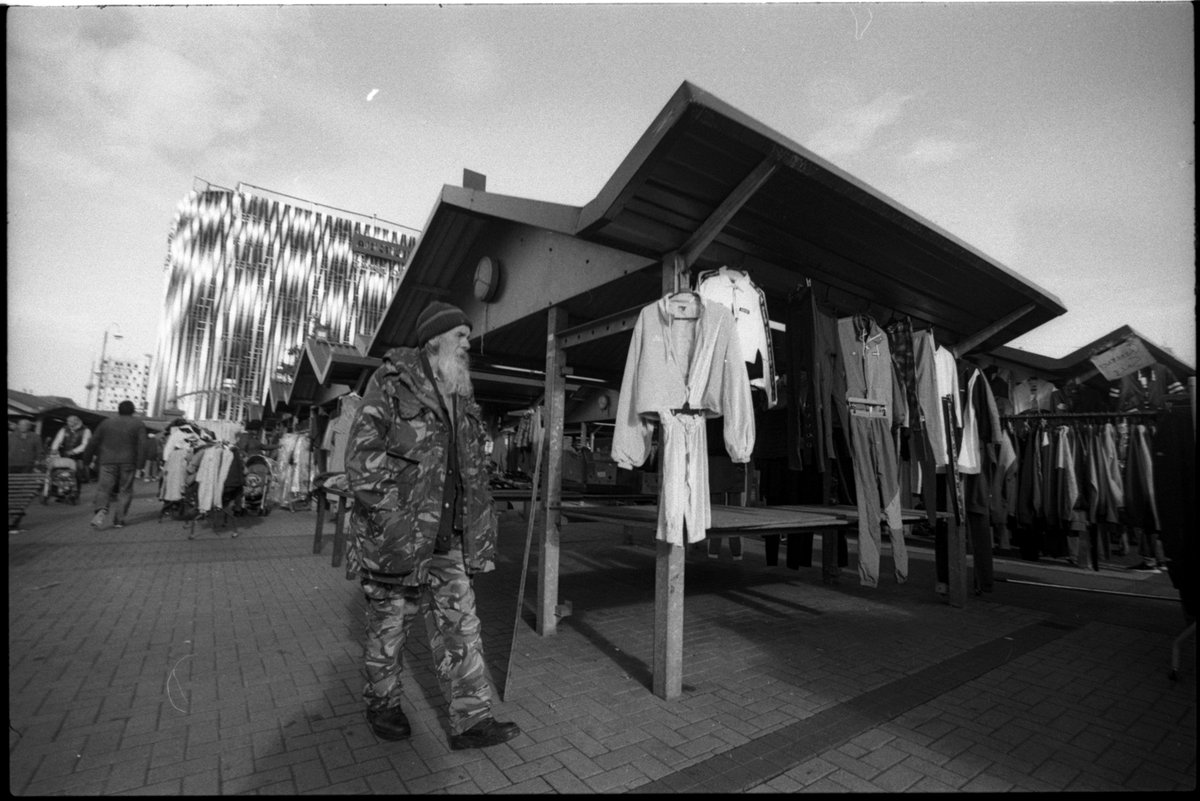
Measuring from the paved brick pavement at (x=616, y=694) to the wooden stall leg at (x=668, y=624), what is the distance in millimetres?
145

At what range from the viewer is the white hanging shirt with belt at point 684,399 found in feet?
12.3

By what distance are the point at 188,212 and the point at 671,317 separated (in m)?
63.4

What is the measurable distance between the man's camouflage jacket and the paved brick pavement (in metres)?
0.99

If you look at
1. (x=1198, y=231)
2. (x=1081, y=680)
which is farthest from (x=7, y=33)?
(x=1081, y=680)

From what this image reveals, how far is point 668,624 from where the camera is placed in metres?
3.82

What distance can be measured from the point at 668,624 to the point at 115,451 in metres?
11.4

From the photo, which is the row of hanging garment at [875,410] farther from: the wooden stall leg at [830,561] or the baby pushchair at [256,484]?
the baby pushchair at [256,484]

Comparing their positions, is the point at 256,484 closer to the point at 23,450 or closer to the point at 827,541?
the point at 23,450

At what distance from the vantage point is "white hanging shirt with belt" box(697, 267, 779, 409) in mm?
4711

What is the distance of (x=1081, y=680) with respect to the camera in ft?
13.9

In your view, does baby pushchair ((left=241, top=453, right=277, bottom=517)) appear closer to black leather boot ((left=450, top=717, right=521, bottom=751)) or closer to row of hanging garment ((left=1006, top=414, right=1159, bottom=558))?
black leather boot ((left=450, top=717, right=521, bottom=751))

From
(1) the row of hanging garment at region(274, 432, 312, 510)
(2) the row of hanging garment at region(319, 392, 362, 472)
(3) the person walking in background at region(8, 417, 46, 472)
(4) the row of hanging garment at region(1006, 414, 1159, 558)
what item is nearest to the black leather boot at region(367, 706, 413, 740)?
(2) the row of hanging garment at region(319, 392, 362, 472)

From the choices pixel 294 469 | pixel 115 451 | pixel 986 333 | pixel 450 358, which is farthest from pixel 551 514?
pixel 294 469

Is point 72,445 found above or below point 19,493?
above
